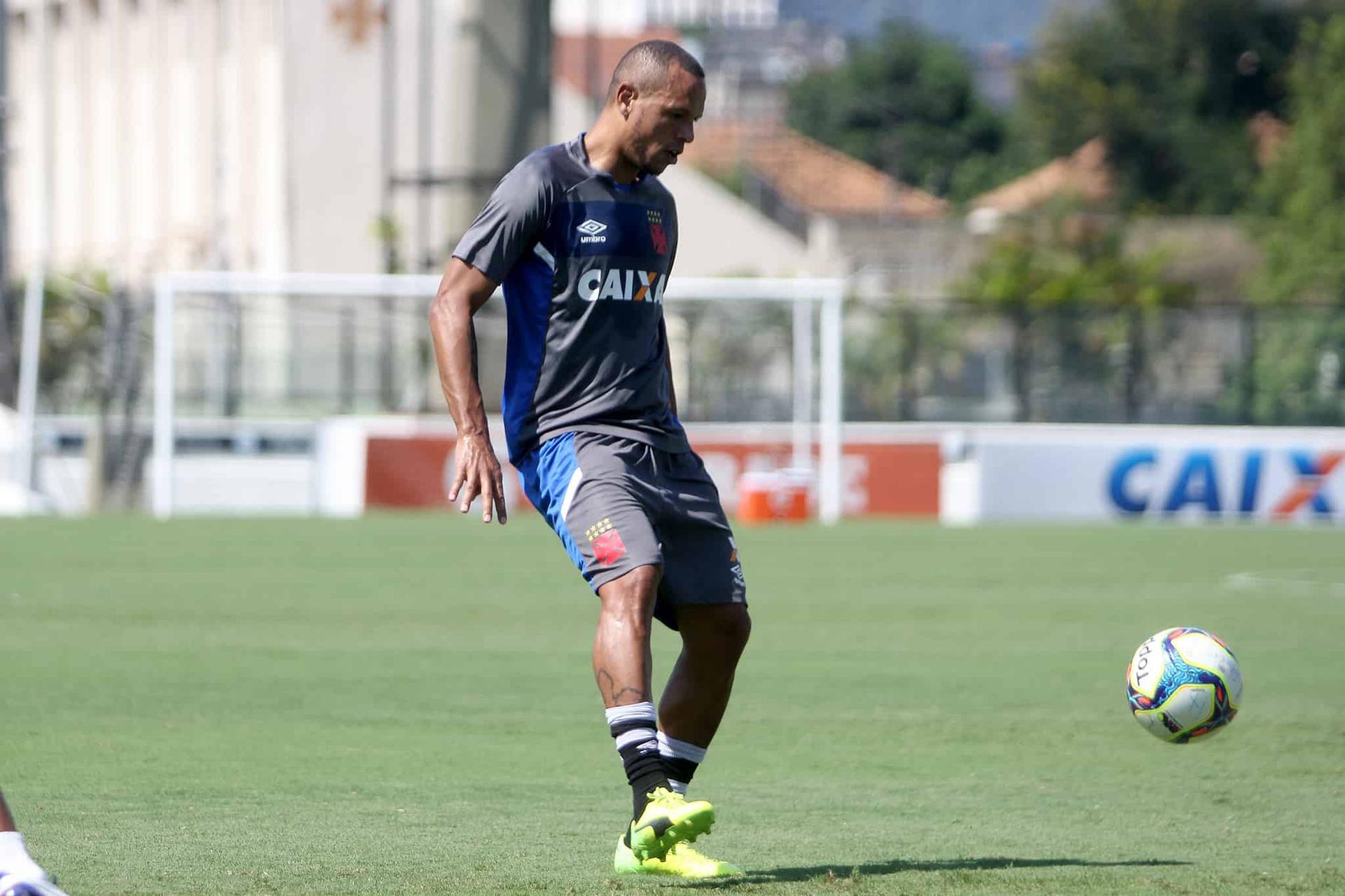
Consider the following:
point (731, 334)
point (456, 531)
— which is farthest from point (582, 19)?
point (456, 531)

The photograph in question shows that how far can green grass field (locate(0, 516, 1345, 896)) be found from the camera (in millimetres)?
5234

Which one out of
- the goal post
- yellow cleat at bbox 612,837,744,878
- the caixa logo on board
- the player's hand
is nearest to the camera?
yellow cleat at bbox 612,837,744,878

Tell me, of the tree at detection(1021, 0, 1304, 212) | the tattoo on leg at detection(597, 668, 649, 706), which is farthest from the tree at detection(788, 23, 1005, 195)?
the tattoo on leg at detection(597, 668, 649, 706)

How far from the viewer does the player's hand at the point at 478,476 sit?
5.11 meters

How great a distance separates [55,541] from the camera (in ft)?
58.2

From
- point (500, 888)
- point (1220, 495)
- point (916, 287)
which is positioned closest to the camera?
point (500, 888)

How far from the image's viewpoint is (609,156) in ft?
17.6

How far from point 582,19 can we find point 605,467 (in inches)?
3875

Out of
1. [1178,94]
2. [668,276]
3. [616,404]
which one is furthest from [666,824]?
[1178,94]

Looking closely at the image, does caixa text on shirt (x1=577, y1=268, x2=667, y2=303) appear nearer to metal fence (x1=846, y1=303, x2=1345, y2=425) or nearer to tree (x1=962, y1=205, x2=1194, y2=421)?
metal fence (x1=846, y1=303, x2=1345, y2=425)

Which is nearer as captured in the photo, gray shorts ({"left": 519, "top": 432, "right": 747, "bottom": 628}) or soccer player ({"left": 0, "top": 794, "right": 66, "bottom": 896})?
soccer player ({"left": 0, "top": 794, "right": 66, "bottom": 896})

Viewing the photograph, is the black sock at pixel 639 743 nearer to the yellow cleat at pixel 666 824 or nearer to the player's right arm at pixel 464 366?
the yellow cleat at pixel 666 824

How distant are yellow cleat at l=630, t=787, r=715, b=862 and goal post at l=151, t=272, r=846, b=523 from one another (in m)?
17.7

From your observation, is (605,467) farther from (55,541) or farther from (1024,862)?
(55,541)
